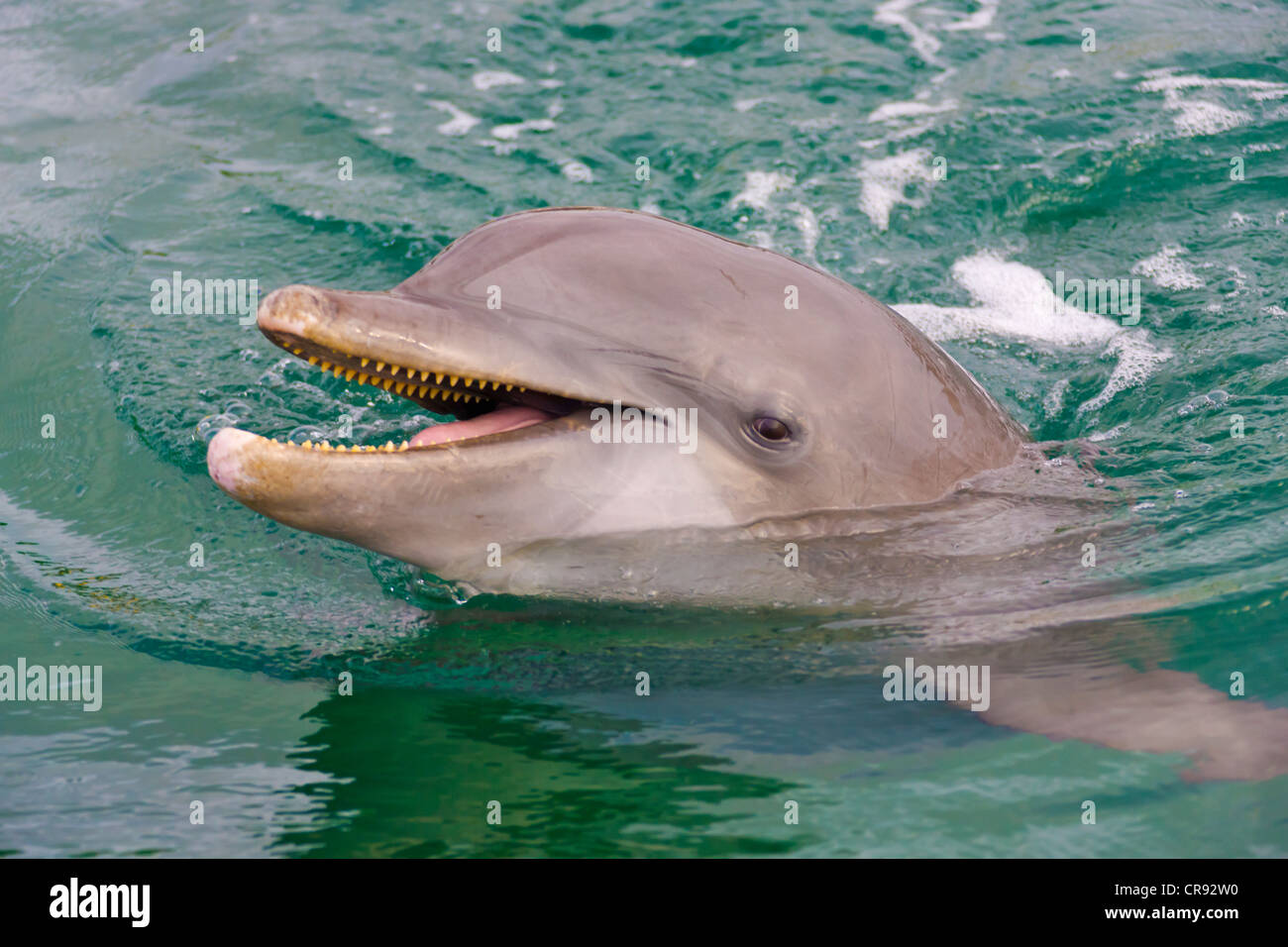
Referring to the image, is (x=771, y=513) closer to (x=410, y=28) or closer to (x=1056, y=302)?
(x=1056, y=302)

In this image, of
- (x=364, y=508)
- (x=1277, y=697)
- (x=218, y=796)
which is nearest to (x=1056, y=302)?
(x=1277, y=697)

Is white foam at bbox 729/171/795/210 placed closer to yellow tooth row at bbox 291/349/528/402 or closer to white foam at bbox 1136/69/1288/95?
white foam at bbox 1136/69/1288/95

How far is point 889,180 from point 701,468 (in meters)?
5.97

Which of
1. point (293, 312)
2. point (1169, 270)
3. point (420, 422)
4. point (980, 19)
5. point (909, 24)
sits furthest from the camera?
point (980, 19)

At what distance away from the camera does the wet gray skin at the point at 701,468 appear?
448cm

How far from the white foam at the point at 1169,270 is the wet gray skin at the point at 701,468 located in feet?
13.1

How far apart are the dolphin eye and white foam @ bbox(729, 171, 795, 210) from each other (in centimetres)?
529

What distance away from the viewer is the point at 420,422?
7.27 m

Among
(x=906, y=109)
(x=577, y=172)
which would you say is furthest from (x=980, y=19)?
(x=577, y=172)

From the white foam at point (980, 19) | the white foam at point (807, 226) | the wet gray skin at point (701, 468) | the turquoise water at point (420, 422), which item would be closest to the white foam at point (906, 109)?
the turquoise water at point (420, 422)

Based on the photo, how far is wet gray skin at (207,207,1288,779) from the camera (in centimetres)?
448

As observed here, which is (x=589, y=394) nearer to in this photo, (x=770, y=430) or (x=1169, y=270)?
(x=770, y=430)

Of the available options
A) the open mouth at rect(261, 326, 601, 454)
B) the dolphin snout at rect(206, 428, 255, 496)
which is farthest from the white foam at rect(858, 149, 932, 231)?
the dolphin snout at rect(206, 428, 255, 496)
